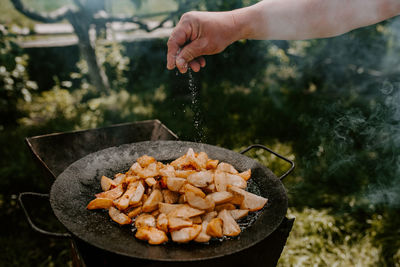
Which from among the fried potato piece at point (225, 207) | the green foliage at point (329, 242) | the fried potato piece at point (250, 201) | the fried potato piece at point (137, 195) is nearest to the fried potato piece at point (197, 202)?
the fried potato piece at point (225, 207)

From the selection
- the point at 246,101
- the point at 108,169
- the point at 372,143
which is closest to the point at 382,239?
the point at 372,143

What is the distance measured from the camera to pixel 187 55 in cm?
222

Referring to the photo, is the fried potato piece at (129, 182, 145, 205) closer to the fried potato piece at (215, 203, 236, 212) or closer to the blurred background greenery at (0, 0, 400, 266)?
the fried potato piece at (215, 203, 236, 212)

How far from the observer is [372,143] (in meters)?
4.77

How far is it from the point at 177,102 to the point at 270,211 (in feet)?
17.4

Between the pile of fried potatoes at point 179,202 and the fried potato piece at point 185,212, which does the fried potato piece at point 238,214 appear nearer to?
the pile of fried potatoes at point 179,202

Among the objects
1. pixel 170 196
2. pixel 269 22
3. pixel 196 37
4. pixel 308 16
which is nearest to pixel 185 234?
pixel 170 196

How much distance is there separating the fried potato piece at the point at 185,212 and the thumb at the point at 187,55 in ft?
3.32

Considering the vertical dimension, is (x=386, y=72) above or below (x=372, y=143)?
above

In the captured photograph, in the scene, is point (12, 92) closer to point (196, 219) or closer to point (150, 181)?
point (150, 181)

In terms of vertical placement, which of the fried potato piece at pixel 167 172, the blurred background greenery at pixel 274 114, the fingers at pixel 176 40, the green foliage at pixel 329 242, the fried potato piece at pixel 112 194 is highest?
the fingers at pixel 176 40

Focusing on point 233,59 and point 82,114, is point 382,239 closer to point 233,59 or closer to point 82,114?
point 233,59

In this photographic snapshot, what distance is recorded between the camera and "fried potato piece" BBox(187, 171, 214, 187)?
1958 millimetres

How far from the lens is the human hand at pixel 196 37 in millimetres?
2178
